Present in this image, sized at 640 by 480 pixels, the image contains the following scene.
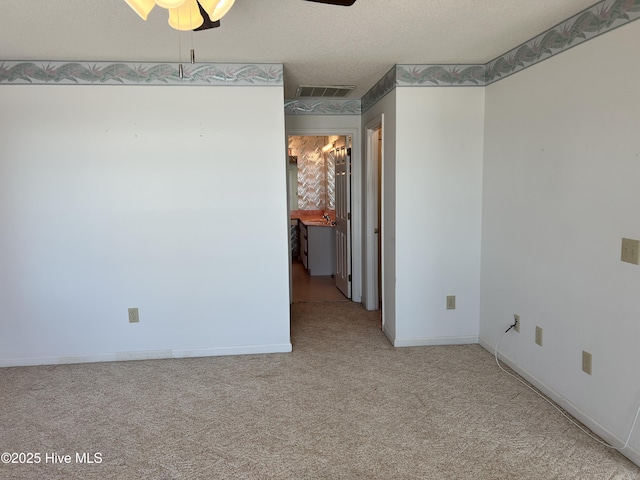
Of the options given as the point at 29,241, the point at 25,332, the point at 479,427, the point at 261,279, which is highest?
the point at 29,241

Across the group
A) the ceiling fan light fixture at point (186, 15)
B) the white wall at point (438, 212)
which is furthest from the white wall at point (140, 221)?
the ceiling fan light fixture at point (186, 15)

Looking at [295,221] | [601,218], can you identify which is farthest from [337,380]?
[295,221]

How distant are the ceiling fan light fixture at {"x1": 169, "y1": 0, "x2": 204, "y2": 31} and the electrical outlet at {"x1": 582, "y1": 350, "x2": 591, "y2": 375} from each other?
2626 millimetres

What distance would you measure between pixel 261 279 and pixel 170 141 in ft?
4.25

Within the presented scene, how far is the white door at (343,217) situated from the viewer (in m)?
5.20

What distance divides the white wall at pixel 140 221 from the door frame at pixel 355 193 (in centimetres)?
140

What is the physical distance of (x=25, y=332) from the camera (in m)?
3.56

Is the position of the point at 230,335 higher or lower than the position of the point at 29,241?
lower

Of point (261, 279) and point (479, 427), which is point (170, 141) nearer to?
point (261, 279)

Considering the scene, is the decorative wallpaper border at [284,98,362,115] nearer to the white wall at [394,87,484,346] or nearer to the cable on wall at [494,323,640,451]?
the white wall at [394,87,484,346]

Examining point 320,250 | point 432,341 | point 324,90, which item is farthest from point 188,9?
point 320,250

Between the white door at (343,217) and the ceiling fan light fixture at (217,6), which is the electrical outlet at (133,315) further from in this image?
the ceiling fan light fixture at (217,6)

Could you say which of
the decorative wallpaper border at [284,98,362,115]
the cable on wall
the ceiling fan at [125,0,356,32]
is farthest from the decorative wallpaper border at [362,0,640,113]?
the cable on wall

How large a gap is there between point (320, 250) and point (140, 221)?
3657 mm
